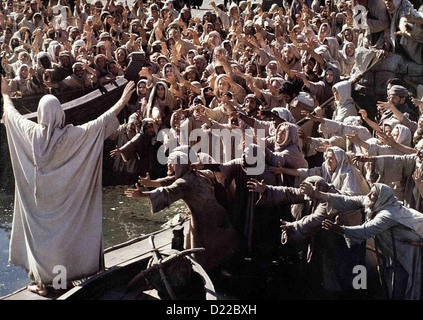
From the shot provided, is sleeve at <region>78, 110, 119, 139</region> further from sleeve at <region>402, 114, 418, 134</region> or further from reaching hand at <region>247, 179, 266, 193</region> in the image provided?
sleeve at <region>402, 114, 418, 134</region>

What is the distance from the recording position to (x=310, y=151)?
11500mm

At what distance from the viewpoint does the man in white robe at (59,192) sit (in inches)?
320

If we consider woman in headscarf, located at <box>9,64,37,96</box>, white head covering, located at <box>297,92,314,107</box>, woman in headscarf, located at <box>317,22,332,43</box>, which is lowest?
white head covering, located at <box>297,92,314,107</box>

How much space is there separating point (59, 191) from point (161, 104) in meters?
4.90

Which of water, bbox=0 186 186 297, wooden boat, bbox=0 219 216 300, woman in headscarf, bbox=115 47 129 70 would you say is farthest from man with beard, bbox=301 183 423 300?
woman in headscarf, bbox=115 47 129 70

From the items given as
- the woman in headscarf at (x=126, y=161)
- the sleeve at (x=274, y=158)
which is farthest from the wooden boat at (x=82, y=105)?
the sleeve at (x=274, y=158)

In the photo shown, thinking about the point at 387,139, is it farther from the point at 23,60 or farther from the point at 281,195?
the point at 23,60

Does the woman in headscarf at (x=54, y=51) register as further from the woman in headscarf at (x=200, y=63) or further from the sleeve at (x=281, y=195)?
the sleeve at (x=281, y=195)

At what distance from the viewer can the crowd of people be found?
26.6 feet

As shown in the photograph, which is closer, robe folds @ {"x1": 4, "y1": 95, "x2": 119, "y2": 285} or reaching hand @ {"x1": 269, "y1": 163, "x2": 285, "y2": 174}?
robe folds @ {"x1": 4, "y1": 95, "x2": 119, "y2": 285}

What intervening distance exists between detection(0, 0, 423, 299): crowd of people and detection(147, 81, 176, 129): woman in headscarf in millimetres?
24

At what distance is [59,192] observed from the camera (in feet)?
26.9

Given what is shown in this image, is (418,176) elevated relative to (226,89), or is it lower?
lower

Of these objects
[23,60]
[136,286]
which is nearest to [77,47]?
[23,60]
